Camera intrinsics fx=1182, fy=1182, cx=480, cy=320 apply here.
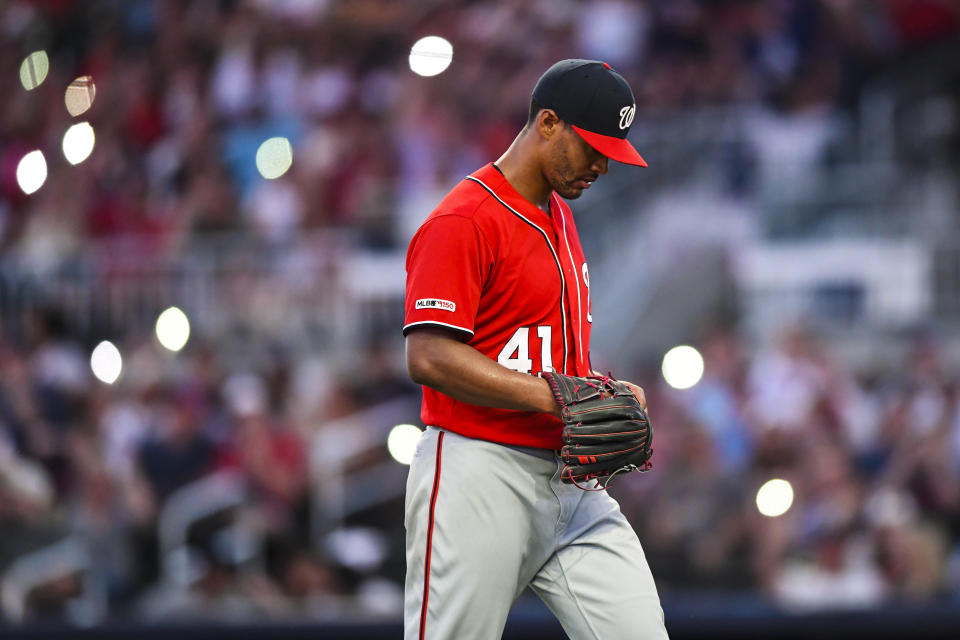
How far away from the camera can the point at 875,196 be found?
783 cm

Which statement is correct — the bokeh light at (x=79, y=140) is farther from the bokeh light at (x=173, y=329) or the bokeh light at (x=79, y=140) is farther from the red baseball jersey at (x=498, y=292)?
the red baseball jersey at (x=498, y=292)

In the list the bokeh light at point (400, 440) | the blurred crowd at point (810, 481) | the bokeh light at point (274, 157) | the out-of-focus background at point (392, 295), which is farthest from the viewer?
the bokeh light at point (274, 157)

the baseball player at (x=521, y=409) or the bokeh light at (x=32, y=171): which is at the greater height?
the bokeh light at (x=32, y=171)

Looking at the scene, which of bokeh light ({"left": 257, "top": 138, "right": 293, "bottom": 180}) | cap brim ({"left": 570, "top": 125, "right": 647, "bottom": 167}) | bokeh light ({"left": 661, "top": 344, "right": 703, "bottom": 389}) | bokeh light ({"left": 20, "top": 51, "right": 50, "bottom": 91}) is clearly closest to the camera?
cap brim ({"left": 570, "top": 125, "right": 647, "bottom": 167})

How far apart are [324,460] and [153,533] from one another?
101 centimetres

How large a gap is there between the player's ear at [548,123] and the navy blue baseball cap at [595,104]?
1cm

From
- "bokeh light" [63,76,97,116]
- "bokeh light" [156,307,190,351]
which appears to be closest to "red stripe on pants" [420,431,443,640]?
"bokeh light" [156,307,190,351]

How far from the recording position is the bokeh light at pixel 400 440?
6.77 metres

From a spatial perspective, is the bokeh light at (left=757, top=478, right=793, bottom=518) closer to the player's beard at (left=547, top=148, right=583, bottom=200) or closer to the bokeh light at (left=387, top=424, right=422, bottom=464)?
the bokeh light at (left=387, top=424, right=422, bottom=464)

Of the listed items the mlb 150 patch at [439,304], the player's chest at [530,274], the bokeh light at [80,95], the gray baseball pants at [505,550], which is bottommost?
the gray baseball pants at [505,550]

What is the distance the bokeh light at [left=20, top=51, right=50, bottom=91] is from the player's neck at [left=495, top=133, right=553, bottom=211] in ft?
21.4

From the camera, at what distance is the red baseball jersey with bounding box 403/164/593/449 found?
277 cm

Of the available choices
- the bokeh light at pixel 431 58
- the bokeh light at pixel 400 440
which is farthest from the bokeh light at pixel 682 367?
the bokeh light at pixel 431 58

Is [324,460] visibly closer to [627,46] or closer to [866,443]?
[866,443]
